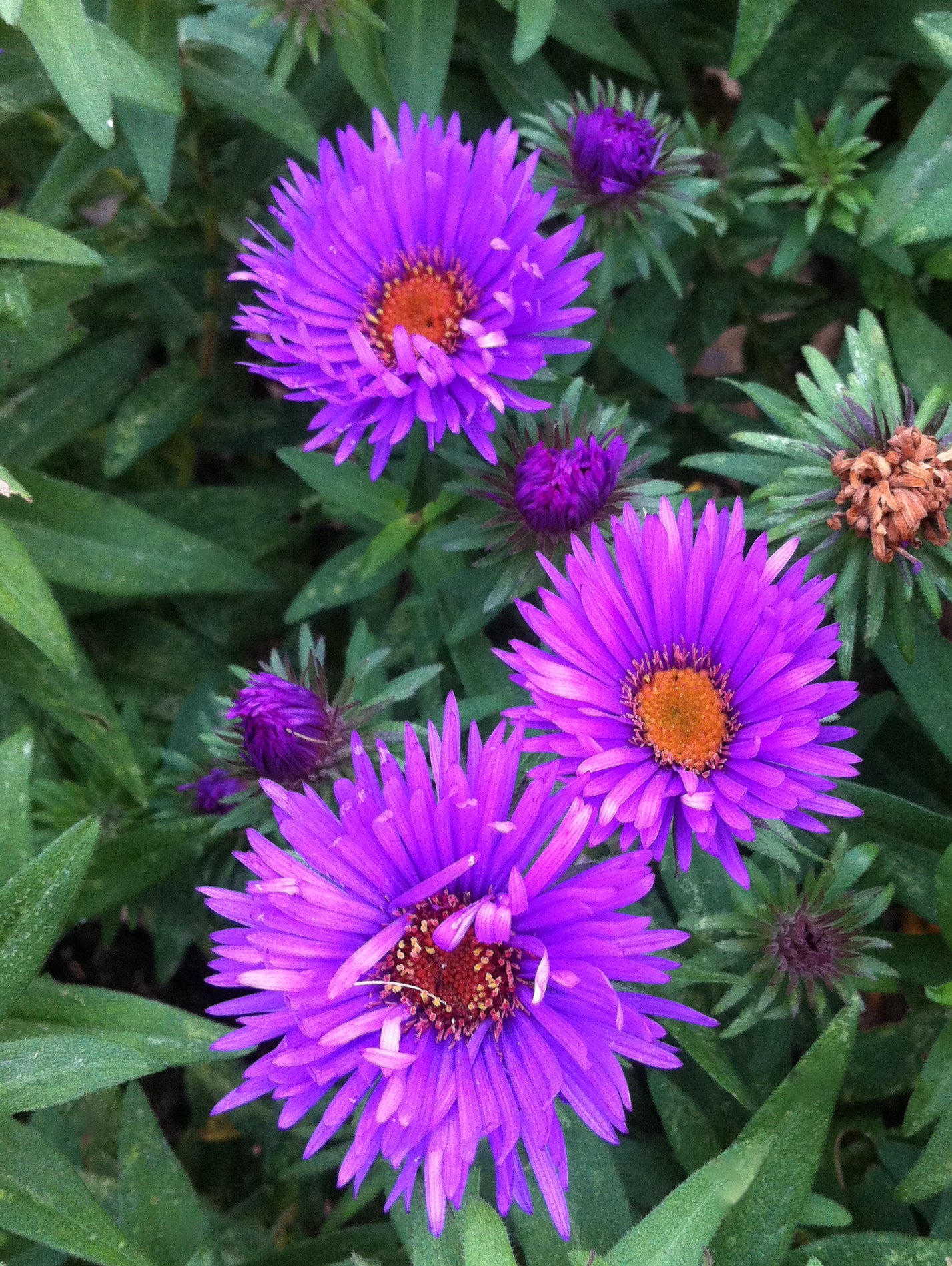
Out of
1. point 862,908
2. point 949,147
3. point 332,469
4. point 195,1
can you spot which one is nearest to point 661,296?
point 949,147

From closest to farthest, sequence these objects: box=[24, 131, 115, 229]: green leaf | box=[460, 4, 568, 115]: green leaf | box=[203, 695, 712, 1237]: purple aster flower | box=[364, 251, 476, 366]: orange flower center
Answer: box=[203, 695, 712, 1237]: purple aster flower → box=[364, 251, 476, 366]: orange flower center → box=[24, 131, 115, 229]: green leaf → box=[460, 4, 568, 115]: green leaf

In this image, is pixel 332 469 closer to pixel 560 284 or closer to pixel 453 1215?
pixel 560 284

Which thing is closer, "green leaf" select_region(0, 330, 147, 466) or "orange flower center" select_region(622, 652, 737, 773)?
"orange flower center" select_region(622, 652, 737, 773)

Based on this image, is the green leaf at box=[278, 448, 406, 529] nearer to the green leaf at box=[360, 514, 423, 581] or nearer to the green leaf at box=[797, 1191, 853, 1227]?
the green leaf at box=[360, 514, 423, 581]

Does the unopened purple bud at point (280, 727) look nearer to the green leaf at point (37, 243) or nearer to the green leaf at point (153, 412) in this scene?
the green leaf at point (37, 243)

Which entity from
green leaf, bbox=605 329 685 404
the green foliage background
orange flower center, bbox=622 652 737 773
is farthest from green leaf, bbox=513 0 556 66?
orange flower center, bbox=622 652 737 773

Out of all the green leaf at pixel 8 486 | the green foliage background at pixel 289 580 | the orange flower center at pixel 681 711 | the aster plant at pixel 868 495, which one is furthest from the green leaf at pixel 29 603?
the aster plant at pixel 868 495
